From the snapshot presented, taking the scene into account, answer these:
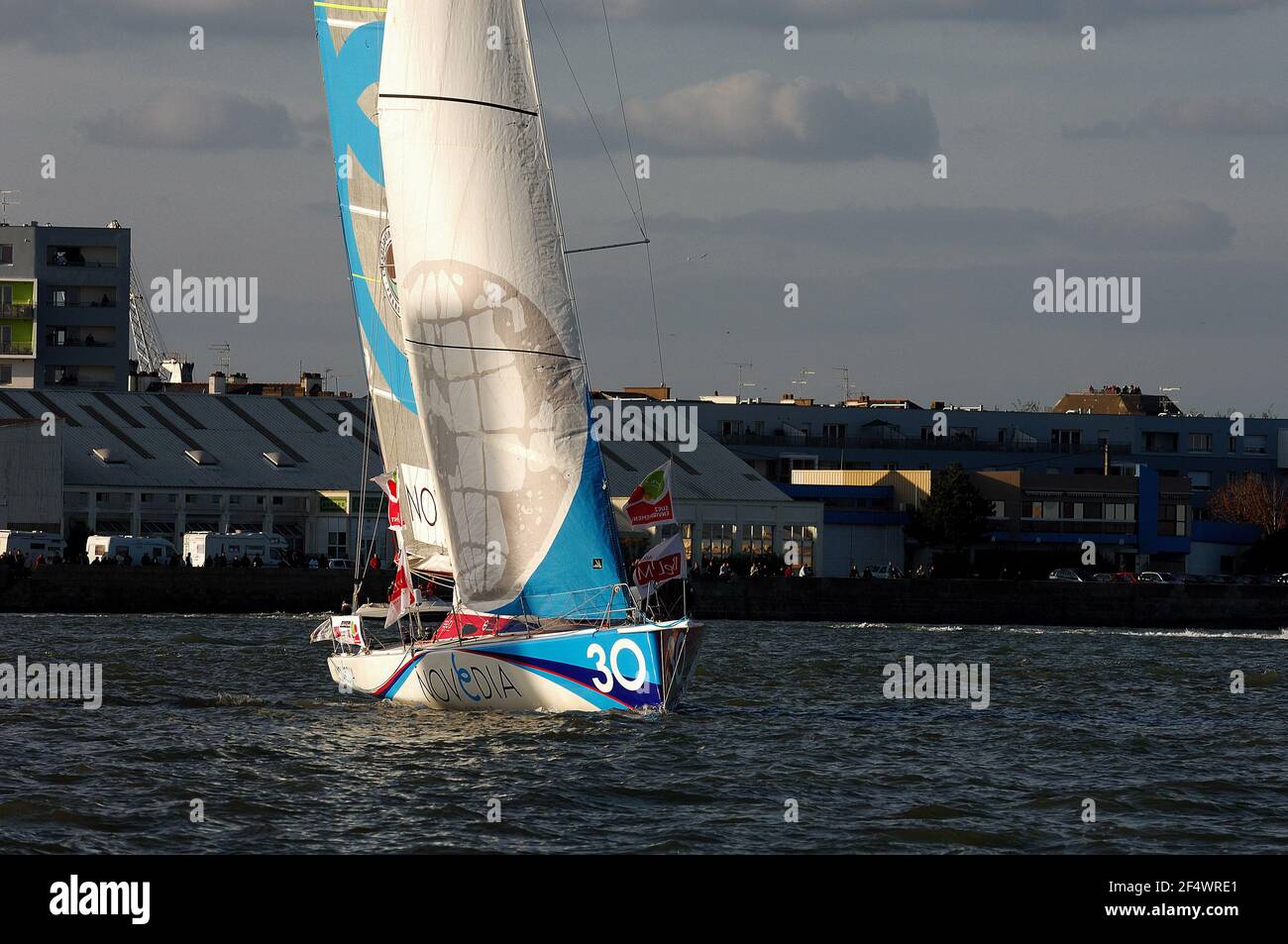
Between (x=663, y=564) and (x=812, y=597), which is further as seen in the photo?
(x=812, y=597)

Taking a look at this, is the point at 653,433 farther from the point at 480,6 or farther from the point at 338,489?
the point at 480,6

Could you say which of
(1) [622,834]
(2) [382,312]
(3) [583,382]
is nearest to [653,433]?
(2) [382,312]

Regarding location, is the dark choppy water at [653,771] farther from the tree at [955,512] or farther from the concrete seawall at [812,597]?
the tree at [955,512]

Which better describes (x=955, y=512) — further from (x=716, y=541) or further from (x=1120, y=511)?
(x=716, y=541)

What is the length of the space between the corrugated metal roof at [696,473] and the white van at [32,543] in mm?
23700

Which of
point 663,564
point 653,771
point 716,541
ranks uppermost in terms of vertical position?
point 716,541

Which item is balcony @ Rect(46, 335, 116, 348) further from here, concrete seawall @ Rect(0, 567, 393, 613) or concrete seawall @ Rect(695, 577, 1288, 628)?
concrete seawall @ Rect(695, 577, 1288, 628)

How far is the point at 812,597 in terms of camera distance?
7319 centimetres

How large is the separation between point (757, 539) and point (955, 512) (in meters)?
12.2

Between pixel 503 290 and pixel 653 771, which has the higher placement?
pixel 503 290

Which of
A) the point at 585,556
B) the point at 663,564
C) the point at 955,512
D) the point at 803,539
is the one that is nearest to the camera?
the point at 663,564

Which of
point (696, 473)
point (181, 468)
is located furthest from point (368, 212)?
point (696, 473)

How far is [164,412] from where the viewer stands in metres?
83.2

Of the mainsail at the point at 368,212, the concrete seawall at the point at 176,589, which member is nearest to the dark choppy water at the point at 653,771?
the mainsail at the point at 368,212
